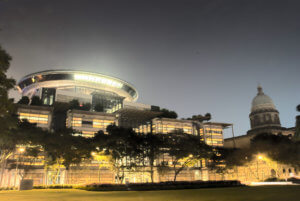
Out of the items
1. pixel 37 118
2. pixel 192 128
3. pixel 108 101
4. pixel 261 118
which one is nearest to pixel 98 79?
pixel 108 101

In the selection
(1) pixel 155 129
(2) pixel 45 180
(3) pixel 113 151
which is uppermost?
(1) pixel 155 129

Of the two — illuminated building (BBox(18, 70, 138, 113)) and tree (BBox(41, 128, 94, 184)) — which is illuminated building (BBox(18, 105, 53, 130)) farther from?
tree (BBox(41, 128, 94, 184))

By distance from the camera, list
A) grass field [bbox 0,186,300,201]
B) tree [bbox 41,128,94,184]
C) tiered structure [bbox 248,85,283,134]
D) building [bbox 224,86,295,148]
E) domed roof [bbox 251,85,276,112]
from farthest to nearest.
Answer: domed roof [bbox 251,85,276,112], tiered structure [bbox 248,85,283,134], building [bbox 224,86,295,148], tree [bbox 41,128,94,184], grass field [bbox 0,186,300,201]

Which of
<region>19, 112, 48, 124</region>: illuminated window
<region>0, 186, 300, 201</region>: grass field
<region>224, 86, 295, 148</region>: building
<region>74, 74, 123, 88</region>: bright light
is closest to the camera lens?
<region>0, 186, 300, 201</region>: grass field

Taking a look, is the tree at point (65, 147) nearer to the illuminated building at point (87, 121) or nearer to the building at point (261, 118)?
the illuminated building at point (87, 121)

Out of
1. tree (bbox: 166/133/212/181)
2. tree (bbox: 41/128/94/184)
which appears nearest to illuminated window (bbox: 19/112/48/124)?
tree (bbox: 41/128/94/184)

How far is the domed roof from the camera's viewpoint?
558ft

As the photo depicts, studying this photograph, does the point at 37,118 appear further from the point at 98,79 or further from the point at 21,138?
the point at 21,138

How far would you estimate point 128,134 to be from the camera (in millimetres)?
64062

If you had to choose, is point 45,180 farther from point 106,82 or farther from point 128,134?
point 106,82

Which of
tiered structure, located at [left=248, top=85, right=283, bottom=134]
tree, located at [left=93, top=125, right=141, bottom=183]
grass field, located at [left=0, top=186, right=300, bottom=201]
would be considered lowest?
grass field, located at [left=0, top=186, right=300, bottom=201]

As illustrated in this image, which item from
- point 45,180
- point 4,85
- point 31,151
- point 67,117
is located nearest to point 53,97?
point 67,117

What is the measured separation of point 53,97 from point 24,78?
32155mm

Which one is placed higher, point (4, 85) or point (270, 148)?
point (4, 85)
